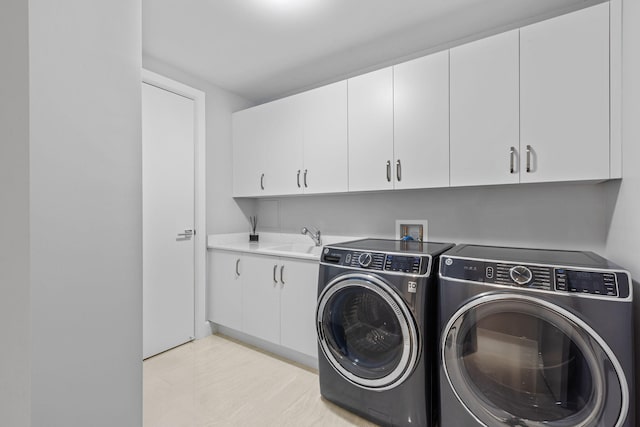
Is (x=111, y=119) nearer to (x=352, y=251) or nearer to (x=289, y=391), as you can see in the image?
(x=352, y=251)

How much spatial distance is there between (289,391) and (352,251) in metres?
1.05

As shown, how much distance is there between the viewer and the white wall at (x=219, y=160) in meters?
2.86

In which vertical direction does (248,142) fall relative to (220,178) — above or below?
above

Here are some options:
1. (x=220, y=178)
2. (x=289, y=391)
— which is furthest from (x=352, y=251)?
(x=220, y=178)

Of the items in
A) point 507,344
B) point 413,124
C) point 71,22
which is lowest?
point 507,344

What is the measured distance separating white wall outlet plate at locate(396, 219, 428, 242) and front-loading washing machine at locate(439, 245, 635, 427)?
0.72 meters

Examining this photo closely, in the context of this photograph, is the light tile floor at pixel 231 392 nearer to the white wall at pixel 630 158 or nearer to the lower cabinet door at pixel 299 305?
the lower cabinet door at pixel 299 305

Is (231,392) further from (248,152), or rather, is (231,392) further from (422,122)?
(422,122)

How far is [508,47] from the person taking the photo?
5.52 feet

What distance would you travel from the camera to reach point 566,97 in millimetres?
1539

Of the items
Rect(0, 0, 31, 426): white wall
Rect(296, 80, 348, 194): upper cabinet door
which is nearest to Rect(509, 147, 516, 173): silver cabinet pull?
Rect(296, 80, 348, 194): upper cabinet door

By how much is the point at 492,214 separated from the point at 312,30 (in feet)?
5.76

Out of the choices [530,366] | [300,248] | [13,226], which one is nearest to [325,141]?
[300,248]

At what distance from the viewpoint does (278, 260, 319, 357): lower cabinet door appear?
215 cm
